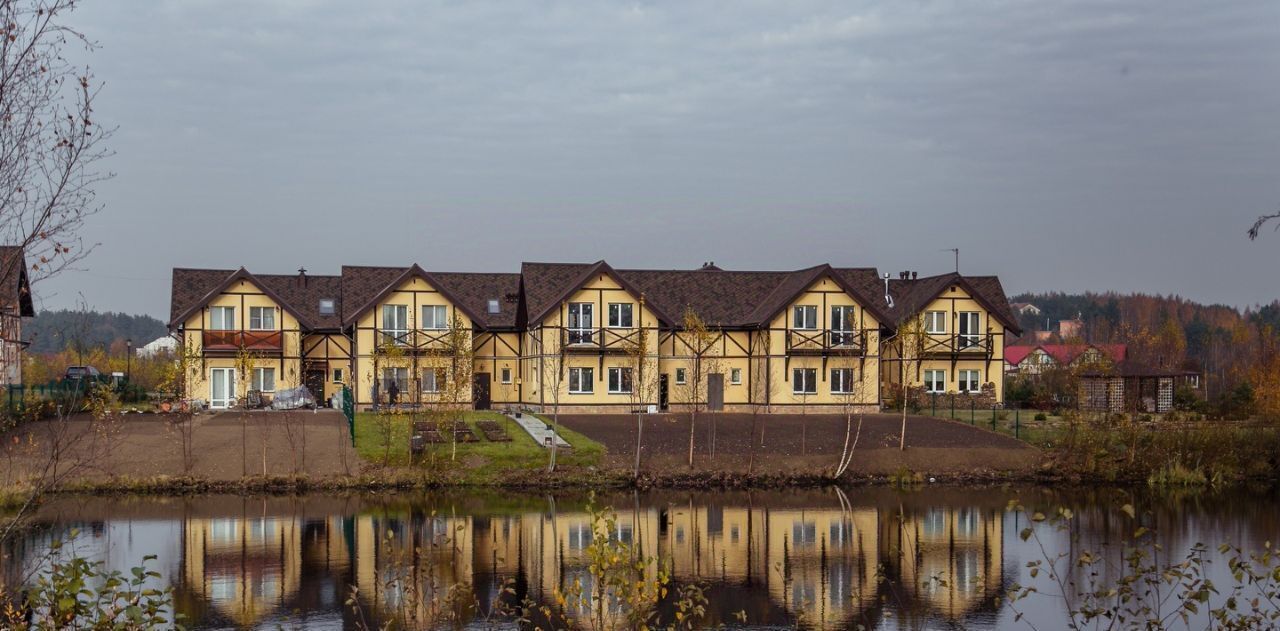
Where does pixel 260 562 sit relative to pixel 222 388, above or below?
below

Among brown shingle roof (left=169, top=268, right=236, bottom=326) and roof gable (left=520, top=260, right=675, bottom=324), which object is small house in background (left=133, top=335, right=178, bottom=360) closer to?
brown shingle roof (left=169, top=268, right=236, bottom=326)

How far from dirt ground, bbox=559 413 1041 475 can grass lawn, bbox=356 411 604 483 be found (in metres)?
0.96

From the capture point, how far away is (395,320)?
4994cm

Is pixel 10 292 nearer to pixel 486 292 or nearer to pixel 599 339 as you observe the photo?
pixel 599 339

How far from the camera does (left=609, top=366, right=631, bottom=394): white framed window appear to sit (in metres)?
49.2

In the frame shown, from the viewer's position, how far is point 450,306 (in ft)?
165

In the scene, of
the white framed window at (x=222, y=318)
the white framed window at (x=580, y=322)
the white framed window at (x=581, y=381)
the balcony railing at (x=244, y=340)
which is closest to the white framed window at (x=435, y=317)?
the white framed window at (x=580, y=322)

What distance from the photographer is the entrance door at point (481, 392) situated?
2034 inches

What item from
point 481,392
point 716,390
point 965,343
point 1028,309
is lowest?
point 481,392

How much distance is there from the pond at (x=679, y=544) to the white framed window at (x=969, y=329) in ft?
64.6

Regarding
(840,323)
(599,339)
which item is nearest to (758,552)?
(599,339)

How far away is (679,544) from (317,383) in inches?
1199

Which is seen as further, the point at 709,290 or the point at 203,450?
the point at 709,290

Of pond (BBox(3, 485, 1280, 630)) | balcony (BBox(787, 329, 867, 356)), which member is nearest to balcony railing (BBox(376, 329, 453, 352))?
balcony (BBox(787, 329, 867, 356))
